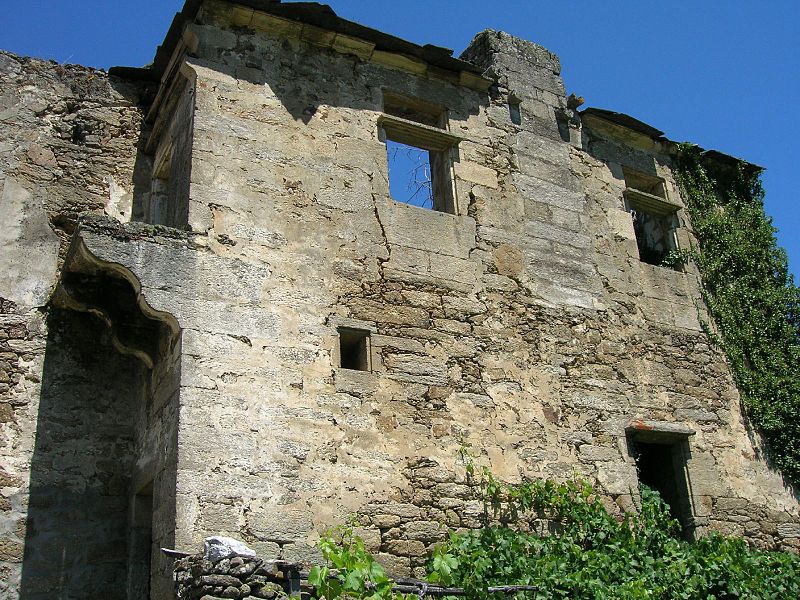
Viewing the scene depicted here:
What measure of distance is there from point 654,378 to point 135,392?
16.1 feet

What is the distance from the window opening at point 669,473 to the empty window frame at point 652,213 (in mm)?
2195

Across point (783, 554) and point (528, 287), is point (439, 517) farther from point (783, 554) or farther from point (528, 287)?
point (783, 554)

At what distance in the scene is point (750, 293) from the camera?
9680 mm

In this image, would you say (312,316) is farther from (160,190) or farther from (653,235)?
(653,235)

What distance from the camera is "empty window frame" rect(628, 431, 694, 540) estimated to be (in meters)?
8.12

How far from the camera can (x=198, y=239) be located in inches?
261

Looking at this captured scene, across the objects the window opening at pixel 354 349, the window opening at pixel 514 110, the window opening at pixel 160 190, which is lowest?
the window opening at pixel 354 349

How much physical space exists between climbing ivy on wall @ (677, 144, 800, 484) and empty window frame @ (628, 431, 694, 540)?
3.76ft

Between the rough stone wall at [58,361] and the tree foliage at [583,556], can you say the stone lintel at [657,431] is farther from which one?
the rough stone wall at [58,361]

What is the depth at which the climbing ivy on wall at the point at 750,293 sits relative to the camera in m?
9.04

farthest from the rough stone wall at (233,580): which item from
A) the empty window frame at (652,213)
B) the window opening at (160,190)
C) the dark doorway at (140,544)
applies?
the empty window frame at (652,213)

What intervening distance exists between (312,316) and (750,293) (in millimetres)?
5476

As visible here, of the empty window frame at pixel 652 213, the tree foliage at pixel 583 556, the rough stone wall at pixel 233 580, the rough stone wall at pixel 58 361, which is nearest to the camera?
the rough stone wall at pixel 233 580

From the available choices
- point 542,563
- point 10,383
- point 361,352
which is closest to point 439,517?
point 542,563
